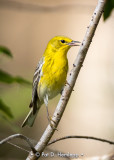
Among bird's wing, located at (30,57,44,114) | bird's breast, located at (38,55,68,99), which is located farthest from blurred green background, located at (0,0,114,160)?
bird's breast, located at (38,55,68,99)

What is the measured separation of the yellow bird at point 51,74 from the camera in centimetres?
346

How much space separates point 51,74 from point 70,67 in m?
2.75

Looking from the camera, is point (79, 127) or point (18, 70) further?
point (18, 70)

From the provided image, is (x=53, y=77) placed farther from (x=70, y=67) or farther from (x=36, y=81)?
(x=70, y=67)

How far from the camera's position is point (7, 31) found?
7680 millimetres

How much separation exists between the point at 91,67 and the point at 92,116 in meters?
0.92

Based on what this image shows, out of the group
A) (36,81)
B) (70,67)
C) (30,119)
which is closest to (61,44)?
(36,81)

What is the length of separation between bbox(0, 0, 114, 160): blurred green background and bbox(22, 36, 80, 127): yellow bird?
6.1 inches

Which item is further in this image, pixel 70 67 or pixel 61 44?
pixel 70 67

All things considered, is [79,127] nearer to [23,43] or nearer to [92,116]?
[92,116]

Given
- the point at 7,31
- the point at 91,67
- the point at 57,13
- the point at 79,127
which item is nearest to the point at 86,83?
the point at 91,67

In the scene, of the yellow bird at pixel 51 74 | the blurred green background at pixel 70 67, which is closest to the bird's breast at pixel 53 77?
the yellow bird at pixel 51 74

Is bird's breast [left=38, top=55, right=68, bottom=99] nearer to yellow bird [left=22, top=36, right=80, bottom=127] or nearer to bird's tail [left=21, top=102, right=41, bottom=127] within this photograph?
yellow bird [left=22, top=36, right=80, bottom=127]

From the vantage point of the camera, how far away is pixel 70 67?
20.6 feet
